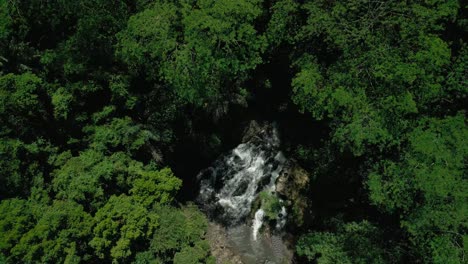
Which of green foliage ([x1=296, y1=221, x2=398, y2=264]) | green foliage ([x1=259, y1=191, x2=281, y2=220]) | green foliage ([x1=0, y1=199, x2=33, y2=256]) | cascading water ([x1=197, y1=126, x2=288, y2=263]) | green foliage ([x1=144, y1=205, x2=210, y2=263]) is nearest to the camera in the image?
green foliage ([x1=0, y1=199, x2=33, y2=256])

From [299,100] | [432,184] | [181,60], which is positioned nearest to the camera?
[432,184]

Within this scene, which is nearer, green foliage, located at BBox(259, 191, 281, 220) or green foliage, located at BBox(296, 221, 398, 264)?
green foliage, located at BBox(296, 221, 398, 264)

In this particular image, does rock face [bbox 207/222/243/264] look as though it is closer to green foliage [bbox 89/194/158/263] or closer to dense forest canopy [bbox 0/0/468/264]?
dense forest canopy [bbox 0/0/468/264]

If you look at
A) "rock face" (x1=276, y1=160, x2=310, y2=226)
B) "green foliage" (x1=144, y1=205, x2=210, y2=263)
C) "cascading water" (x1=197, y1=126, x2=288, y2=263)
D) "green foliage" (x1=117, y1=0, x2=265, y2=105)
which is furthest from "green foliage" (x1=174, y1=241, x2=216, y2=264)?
"green foliage" (x1=117, y1=0, x2=265, y2=105)

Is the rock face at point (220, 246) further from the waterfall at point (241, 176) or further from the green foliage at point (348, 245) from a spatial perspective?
the green foliage at point (348, 245)

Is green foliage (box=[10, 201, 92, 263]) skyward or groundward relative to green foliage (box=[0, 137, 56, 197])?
groundward

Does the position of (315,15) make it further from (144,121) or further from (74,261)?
(74,261)

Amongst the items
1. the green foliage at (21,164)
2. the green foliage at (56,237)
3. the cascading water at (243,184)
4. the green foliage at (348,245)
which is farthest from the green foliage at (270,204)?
the green foliage at (21,164)

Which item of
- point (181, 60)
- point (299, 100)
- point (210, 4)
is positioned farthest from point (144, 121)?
point (299, 100)
